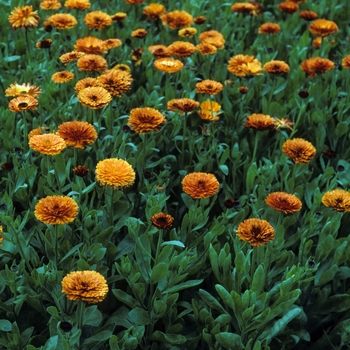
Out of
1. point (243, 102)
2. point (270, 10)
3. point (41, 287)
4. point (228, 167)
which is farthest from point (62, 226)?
point (270, 10)

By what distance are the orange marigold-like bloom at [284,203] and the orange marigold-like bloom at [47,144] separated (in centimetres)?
75

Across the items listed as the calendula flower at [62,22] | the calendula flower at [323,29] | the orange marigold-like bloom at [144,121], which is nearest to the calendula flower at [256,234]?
the orange marigold-like bloom at [144,121]

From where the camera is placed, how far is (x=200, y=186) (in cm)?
228

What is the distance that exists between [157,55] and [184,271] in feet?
4.82

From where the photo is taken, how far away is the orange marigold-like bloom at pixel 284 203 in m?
2.24

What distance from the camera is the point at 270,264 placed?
2.24 metres

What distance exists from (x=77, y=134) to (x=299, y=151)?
0.87m

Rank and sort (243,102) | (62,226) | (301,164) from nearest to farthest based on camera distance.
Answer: (62,226), (301,164), (243,102)

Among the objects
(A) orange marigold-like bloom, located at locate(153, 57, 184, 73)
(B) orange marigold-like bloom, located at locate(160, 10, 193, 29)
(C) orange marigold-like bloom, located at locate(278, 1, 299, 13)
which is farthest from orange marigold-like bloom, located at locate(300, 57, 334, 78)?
(C) orange marigold-like bloom, located at locate(278, 1, 299, 13)

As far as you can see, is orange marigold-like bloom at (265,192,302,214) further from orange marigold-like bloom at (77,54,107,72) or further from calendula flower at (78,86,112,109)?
orange marigold-like bloom at (77,54,107,72)

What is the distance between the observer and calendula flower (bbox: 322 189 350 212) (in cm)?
232

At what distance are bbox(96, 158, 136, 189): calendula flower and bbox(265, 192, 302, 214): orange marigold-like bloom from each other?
1.63ft

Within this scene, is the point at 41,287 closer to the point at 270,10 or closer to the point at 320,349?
the point at 320,349

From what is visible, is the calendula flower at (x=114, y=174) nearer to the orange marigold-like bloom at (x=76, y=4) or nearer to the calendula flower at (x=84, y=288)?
the calendula flower at (x=84, y=288)
